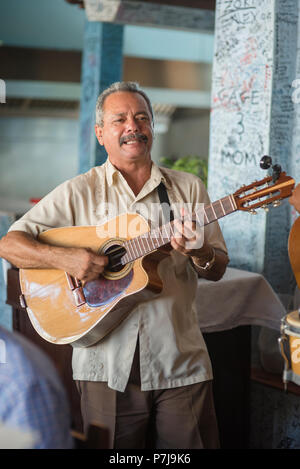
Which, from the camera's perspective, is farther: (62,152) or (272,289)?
(62,152)

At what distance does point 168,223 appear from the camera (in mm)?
1928

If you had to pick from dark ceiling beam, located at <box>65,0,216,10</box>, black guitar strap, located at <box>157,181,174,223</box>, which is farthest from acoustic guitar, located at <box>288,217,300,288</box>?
dark ceiling beam, located at <box>65,0,216,10</box>

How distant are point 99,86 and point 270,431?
4.96 metres

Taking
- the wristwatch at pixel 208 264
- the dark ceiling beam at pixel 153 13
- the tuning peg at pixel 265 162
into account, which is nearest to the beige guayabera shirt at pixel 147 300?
the wristwatch at pixel 208 264

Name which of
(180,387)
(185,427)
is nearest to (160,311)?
(180,387)

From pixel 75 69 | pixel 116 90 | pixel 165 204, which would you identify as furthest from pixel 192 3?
pixel 165 204

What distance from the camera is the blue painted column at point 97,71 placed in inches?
269

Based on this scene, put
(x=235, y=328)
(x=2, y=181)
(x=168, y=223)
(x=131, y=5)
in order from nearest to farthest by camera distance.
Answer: (x=168, y=223) → (x=235, y=328) → (x=131, y=5) → (x=2, y=181)

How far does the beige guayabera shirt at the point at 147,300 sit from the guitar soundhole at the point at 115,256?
12cm

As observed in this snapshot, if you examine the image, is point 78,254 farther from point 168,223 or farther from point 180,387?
point 180,387

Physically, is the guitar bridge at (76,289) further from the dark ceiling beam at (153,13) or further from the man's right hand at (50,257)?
the dark ceiling beam at (153,13)

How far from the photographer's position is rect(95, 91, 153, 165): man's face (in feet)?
6.82

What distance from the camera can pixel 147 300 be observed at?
2.00 m

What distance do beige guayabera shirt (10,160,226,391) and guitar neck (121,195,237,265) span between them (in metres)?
0.11
